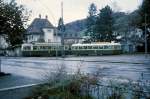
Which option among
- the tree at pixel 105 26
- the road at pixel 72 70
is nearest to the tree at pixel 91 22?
the tree at pixel 105 26

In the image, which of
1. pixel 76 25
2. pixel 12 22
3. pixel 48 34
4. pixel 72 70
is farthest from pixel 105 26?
pixel 76 25

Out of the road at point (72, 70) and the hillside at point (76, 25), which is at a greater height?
the hillside at point (76, 25)

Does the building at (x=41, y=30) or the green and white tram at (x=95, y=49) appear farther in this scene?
the building at (x=41, y=30)

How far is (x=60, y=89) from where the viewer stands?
971 cm

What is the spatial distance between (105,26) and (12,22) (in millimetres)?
59475

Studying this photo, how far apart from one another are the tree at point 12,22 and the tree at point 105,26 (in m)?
58.4

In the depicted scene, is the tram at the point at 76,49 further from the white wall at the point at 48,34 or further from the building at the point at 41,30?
the white wall at the point at 48,34

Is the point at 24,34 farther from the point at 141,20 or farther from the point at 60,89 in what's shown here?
the point at 141,20

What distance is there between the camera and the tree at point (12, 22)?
2017cm

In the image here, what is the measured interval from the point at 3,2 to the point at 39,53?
45.8m

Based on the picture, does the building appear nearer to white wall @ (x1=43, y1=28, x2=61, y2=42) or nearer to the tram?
white wall @ (x1=43, y1=28, x2=61, y2=42)

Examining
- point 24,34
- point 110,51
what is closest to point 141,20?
point 110,51

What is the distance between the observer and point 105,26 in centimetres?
7869

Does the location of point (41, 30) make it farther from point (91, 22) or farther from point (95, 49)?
point (95, 49)
